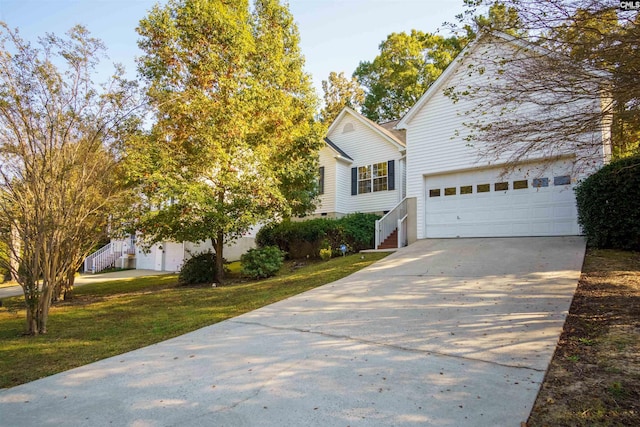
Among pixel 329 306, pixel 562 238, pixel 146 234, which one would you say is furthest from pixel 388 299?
pixel 146 234

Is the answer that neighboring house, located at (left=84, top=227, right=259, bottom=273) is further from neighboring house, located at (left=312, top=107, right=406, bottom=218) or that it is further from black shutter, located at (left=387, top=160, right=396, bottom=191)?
black shutter, located at (left=387, top=160, right=396, bottom=191)

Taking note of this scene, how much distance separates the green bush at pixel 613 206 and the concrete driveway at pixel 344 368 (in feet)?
9.19

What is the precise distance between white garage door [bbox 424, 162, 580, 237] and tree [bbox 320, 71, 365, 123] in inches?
760

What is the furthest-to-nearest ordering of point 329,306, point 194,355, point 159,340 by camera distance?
point 329,306 < point 159,340 < point 194,355

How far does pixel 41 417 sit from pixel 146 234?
8.92 metres

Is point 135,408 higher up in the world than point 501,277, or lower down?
lower down

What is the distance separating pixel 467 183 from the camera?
42.6 feet

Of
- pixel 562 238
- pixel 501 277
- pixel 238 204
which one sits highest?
pixel 238 204

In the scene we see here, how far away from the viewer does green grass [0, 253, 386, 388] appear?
5.21 m

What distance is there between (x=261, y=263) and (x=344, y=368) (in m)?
8.69

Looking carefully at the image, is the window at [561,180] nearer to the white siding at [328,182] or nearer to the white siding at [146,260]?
the white siding at [328,182]

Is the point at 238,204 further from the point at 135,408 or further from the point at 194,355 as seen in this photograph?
the point at 135,408

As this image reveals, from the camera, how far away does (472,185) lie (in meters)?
12.9

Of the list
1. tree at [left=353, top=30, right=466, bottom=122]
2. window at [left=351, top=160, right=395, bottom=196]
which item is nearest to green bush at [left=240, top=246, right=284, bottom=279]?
window at [left=351, top=160, right=395, bottom=196]
